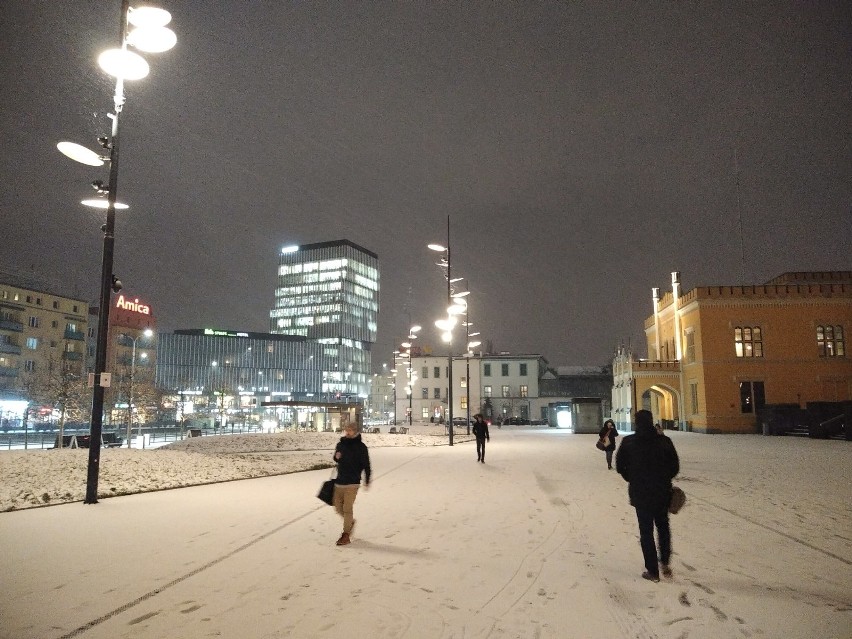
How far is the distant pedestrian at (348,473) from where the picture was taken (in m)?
8.06

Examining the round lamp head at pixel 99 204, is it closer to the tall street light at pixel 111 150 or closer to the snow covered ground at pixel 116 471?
the tall street light at pixel 111 150

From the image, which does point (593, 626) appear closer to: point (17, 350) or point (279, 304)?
point (17, 350)

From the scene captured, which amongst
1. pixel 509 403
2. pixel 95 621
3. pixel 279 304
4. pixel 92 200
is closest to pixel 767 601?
pixel 95 621

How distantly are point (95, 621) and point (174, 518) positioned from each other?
524cm

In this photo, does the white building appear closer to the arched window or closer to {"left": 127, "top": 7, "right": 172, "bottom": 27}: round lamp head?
the arched window

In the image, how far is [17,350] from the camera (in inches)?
2923

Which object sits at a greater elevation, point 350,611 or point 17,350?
point 17,350

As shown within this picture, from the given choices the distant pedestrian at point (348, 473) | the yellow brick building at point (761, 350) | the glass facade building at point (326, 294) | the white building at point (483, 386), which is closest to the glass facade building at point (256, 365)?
the glass facade building at point (326, 294)

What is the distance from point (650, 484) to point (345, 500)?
4049 mm

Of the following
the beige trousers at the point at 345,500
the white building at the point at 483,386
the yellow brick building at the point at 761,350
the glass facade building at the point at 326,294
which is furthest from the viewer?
the glass facade building at the point at 326,294

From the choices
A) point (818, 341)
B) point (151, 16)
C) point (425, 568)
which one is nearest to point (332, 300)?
point (818, 341)

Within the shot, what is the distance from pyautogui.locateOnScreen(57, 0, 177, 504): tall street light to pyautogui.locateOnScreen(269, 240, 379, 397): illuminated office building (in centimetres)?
15624

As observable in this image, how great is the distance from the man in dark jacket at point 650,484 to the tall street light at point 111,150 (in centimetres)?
906

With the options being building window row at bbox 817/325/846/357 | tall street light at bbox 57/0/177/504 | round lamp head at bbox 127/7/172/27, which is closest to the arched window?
building window row at bbox 817/325/846/357
